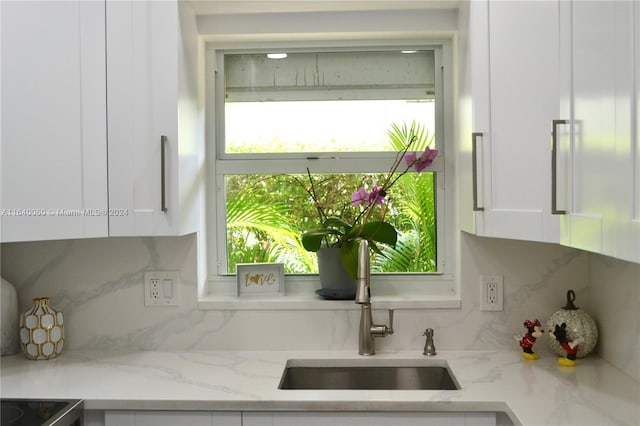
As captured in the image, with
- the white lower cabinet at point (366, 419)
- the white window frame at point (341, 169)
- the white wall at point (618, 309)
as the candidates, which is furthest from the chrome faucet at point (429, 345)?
the white wall at point (618, 309)

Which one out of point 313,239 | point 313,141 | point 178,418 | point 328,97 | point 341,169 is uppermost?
point 328,97

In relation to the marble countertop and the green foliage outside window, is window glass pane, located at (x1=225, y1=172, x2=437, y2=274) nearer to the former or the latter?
the green foliage outside window

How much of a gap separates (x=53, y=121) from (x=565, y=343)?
172 cm

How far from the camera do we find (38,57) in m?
1.71

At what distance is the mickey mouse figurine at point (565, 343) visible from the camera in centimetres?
192

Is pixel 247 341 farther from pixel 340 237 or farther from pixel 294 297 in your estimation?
pixel 340 237

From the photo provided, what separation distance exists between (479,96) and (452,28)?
47cm

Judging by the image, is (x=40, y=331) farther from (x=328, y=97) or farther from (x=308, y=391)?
(x=328, y=97)

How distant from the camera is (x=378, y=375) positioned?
2.04 metres

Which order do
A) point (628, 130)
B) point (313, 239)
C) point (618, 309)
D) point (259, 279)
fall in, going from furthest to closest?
point (259, 279)
point (313, 239)
point (618, 309)
point (628, 130)

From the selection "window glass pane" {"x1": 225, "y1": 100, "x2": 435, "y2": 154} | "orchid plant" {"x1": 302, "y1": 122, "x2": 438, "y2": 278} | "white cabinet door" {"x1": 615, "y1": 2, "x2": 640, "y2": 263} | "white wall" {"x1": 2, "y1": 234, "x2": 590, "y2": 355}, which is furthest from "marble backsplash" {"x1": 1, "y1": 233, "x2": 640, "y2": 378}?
"white cabinet door" {"x1": 615, "y1": 2, "x2": 640, "y2": 263}

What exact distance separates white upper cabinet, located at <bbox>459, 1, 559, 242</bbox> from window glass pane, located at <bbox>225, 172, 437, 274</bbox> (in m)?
0.30

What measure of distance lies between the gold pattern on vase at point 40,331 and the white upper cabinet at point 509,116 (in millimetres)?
1469

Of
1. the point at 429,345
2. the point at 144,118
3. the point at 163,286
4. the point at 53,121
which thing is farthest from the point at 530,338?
the point at 53,121
